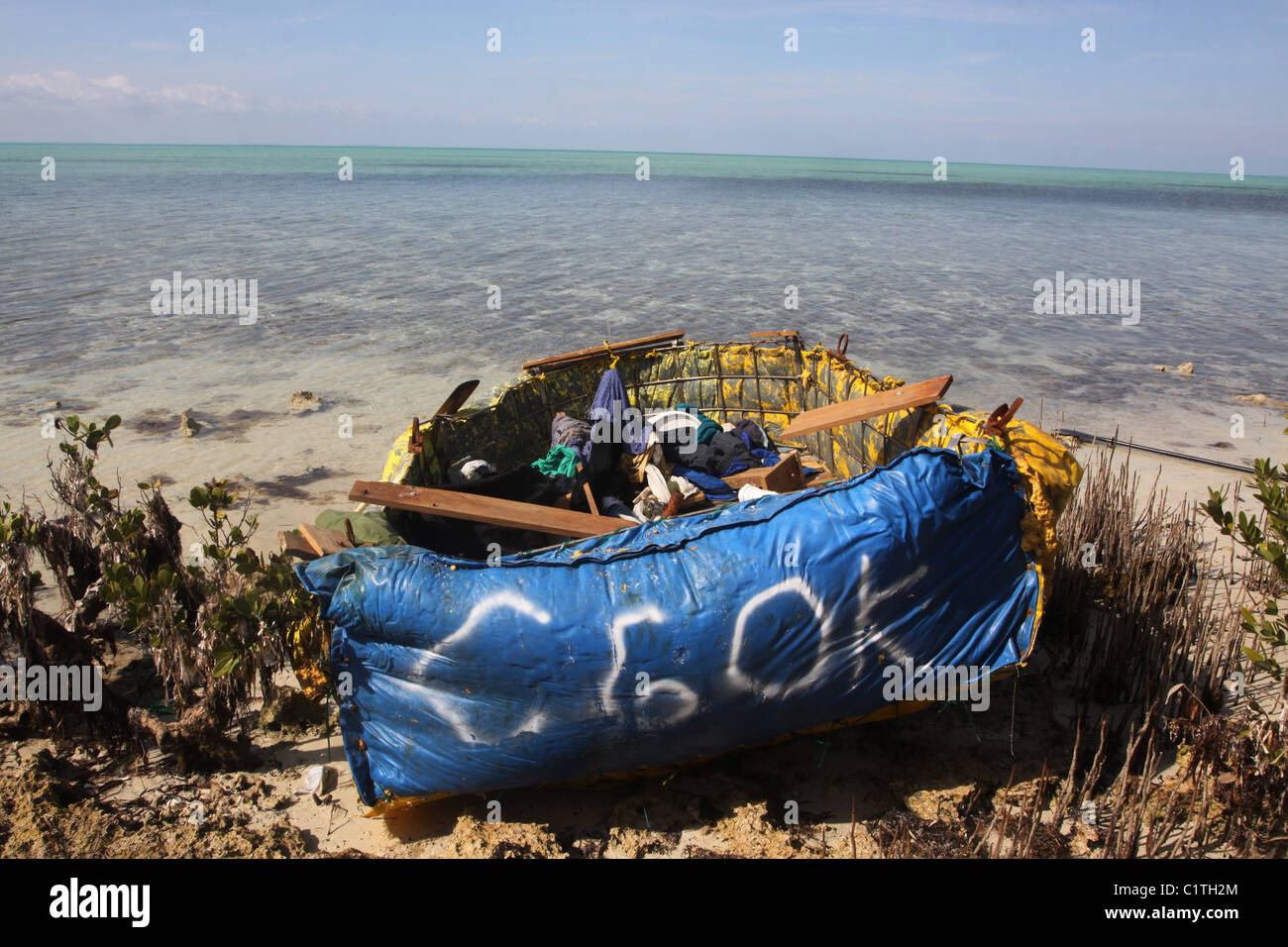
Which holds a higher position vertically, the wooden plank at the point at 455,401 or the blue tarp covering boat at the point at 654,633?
the wooden plank at the point at 455,401

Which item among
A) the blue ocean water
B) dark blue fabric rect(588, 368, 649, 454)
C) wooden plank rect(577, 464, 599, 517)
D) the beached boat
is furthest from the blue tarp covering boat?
the blue ocean water

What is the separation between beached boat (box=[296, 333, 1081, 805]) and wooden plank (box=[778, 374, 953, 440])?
3.59 ft

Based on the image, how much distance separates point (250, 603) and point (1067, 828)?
4174mm

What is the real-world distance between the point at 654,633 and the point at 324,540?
197cm

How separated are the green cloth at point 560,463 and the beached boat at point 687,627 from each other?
200cm

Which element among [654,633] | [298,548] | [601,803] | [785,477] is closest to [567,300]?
[785,477]

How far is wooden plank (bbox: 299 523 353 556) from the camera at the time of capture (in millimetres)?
4297

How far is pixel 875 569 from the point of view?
146 inches

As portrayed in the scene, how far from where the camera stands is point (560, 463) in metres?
6.16

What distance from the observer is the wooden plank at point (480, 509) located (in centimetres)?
458

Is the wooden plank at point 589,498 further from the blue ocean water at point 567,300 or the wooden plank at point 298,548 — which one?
the blue ocean water at point 567,300

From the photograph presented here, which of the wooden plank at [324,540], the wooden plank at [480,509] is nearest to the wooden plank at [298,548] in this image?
the wooden plank at [324,540]

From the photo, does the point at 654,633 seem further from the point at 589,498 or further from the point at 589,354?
the point at 589,354

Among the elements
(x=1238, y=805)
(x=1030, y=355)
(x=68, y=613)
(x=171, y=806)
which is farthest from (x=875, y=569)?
(x=1030, y=355)
